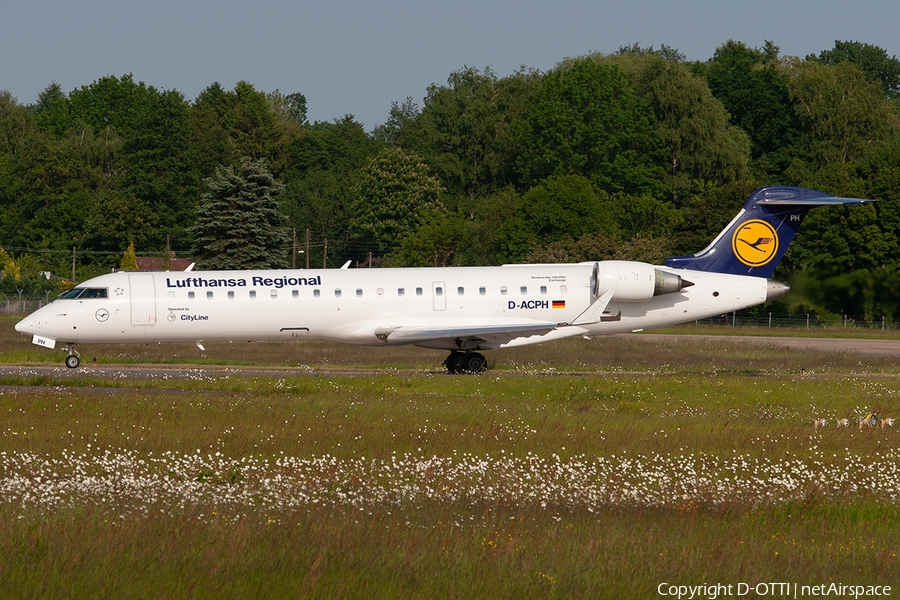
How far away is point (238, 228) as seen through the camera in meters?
64.5

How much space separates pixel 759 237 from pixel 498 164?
6870cm

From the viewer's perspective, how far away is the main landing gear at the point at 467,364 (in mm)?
27656

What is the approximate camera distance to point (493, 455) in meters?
13.4

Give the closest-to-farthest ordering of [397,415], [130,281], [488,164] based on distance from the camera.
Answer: [397,415], [130,281], [488,164]

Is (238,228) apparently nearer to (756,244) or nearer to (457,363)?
(457,363)

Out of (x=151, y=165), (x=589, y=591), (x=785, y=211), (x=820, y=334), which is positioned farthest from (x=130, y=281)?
(x=151, y=165)

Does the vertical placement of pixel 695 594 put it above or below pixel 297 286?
below

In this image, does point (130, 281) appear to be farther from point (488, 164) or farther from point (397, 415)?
point (488, 164)

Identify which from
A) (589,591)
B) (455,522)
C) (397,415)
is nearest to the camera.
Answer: (589,591)

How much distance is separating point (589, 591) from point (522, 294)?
66.5ft

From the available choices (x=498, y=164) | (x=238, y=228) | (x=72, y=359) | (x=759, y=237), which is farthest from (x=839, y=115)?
(x=72, y=359)

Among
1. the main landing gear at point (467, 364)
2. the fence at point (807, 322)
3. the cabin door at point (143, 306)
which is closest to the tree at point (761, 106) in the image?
the fence at point (807, 322)

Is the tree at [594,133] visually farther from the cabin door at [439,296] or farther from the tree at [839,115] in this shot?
the cabin door at [439,296]

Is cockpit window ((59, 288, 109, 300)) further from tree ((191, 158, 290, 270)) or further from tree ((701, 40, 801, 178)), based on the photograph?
Result: tree ((701, 40, 801, 178))
